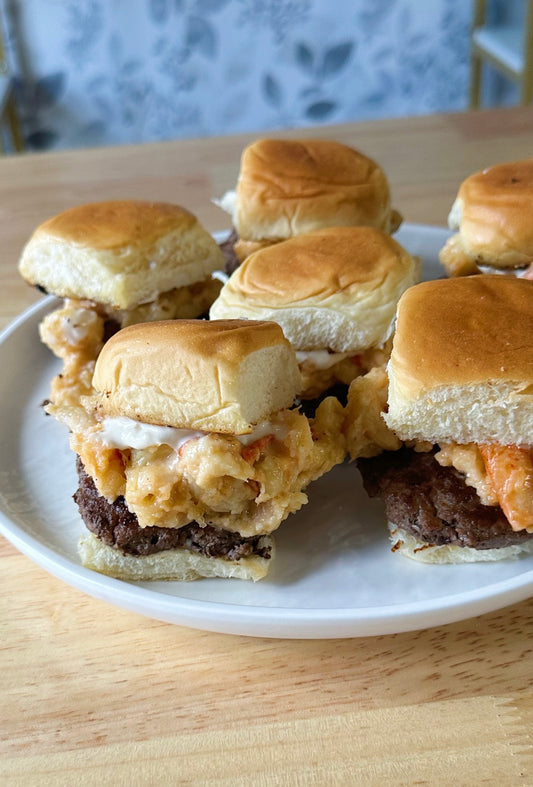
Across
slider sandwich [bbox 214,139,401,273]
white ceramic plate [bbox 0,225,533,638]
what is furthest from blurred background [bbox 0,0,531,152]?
white ceramic plate [bbox 0,225,533,638]

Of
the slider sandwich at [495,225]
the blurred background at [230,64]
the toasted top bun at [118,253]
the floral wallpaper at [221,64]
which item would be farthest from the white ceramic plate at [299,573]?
the floral wallpaper at [221,64]

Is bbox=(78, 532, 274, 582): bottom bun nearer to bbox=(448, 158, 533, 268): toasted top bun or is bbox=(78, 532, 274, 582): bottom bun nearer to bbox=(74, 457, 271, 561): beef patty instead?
bbox=(74, 457, 271, 561): beef patty

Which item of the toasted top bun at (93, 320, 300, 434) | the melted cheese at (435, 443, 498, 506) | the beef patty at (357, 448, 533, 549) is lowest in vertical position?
the beef patty at (357, 448, 533, 549)

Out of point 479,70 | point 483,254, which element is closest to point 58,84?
point 479,70

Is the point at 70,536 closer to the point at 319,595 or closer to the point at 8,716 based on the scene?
the point at 8,716

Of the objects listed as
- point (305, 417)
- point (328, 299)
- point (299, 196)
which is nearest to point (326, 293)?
point (328, 299)
